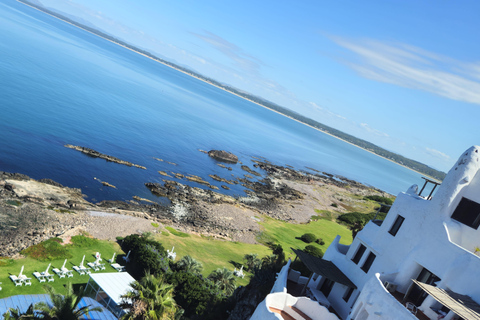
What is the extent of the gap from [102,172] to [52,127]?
72.8 ft

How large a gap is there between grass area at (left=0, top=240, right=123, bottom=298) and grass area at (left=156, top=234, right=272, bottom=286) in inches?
295

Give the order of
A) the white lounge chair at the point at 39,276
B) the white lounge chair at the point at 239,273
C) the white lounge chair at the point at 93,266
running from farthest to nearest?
the white lounge chair at the point at 239,273, the white lounge chair at the point at 93,266, the white lounge chair at the point at 39,276

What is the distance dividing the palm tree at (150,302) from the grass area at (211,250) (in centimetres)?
1789

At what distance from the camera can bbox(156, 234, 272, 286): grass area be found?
128 ft

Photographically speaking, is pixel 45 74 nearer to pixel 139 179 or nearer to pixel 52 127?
pixel 52 127

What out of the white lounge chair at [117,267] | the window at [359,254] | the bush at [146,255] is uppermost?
the window at [359,254]

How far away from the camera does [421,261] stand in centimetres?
1728

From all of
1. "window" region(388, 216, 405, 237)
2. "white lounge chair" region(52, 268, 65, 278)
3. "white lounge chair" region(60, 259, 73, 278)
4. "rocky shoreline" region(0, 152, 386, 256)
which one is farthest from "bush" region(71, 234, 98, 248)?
"window" region(388, 216, 405, 237)

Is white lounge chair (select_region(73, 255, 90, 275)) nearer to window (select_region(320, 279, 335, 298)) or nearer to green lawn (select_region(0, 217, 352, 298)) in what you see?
green lawn (select_region(0, 217, 352, 298))

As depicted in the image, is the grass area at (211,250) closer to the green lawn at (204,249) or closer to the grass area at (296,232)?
the green lawn at (204,249)

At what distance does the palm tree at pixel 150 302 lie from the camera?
692 inches

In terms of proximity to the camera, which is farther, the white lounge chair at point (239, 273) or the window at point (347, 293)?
the white lounge chair at point (239, 273)

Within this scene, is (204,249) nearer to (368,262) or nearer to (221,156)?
(368,262)

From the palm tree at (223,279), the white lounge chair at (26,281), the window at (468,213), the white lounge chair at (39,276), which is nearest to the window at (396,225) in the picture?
the window at (468,213)
